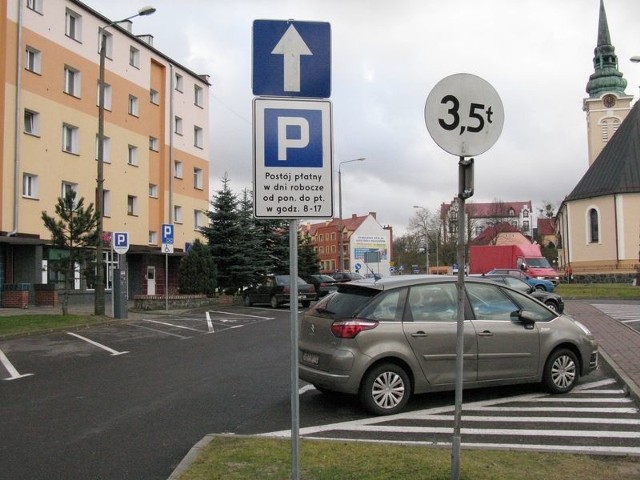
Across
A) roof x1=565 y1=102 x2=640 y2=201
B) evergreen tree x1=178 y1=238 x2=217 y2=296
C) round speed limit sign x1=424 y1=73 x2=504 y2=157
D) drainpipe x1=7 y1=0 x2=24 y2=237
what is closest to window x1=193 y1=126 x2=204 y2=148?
evergreen tree x1=178 y1=238 x2=217 y2=296

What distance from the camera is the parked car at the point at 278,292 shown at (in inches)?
1081

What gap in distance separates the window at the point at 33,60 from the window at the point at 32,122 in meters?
1.89

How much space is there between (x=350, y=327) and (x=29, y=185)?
2383 centimetres

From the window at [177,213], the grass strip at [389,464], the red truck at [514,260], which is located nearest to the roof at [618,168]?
the red truck at [514,260]

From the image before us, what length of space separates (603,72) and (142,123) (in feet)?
179

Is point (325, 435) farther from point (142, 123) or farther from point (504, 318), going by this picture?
point (142, 123)

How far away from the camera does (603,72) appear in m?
68.1

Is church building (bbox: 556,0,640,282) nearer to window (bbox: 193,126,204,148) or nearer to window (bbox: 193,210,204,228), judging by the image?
window (bbox: 193,210,204,228)

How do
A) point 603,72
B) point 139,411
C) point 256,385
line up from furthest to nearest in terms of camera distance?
point 603,72, point 256,385, point 139,411

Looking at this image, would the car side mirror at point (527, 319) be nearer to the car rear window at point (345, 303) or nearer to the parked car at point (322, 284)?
the car rear window at point (345, 303)

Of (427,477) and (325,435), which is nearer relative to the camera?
(427,477)

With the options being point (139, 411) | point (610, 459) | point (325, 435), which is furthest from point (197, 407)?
point (610, 459)

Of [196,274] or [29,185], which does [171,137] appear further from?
[196,274]

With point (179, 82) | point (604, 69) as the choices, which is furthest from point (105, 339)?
point (604, 69)
